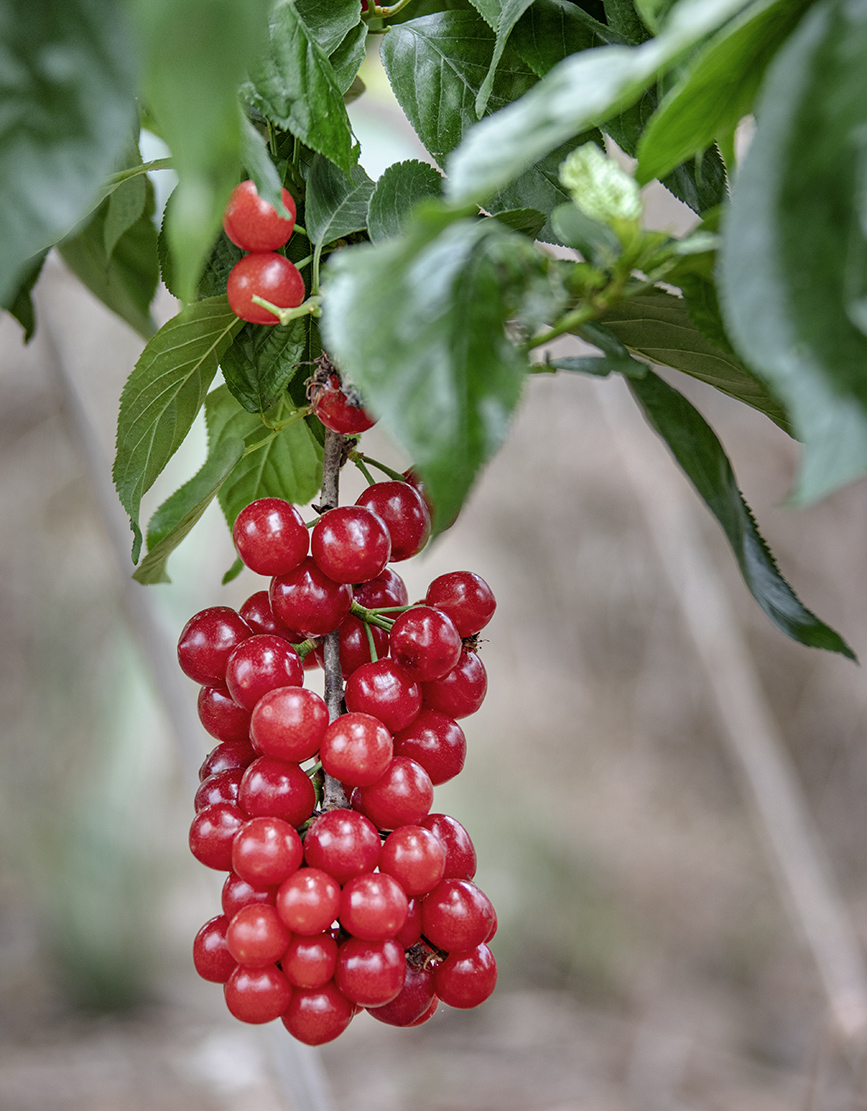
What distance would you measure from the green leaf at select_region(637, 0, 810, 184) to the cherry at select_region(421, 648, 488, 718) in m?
0.15

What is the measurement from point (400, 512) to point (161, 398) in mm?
84

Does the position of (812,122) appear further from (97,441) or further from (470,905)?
→ (97,441)

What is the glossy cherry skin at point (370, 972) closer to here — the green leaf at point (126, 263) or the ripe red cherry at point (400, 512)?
the ripe red cherry at point (400, 512)

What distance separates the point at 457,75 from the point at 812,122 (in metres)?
0.17

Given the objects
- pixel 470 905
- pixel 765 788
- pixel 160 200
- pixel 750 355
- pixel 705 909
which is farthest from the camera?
pixel 705 909

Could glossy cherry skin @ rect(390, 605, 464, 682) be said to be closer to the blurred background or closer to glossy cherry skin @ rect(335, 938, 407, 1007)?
glossy cherry skin @ rect(335, 938, 407, 1007)

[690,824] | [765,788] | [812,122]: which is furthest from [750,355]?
[690,824]

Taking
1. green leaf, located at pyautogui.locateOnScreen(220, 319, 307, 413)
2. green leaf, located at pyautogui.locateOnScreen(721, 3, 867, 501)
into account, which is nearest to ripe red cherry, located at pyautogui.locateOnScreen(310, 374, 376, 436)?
green leaf, located at pyautogui.locateOnScreen(220, 319, 307, 413)

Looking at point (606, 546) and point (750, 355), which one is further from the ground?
point (750, 355)

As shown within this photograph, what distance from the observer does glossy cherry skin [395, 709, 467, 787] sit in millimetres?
289

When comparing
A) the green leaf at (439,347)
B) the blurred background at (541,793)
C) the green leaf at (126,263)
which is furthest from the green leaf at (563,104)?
the blurred background at (541,793)

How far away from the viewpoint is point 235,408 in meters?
0.36

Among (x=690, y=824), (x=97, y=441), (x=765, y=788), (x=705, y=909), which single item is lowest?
(x=705, y=909)

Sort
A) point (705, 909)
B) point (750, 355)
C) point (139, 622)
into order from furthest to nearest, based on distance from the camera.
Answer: point (705, 909)
point (139, 622)
point (750, 355)
